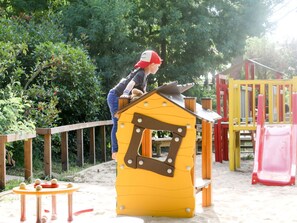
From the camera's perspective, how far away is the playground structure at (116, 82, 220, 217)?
5387 millimetres

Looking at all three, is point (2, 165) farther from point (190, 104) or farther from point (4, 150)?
point (190, 104)

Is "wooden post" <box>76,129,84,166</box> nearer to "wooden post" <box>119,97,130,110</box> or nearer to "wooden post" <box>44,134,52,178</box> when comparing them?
"wooden post" <box>44,134,52,178</box>

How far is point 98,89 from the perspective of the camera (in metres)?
12.2

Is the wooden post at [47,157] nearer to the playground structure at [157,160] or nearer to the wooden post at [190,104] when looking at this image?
the playground structure at [157,160]

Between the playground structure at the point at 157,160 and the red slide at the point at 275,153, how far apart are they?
314 centimetres

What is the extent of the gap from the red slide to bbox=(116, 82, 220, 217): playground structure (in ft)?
10.3

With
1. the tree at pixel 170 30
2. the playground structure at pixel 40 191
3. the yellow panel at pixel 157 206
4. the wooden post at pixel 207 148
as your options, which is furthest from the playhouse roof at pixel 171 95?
the tree at pixel 170 30

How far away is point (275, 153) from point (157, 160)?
4.44 metres

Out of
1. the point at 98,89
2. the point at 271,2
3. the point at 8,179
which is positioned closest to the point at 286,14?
the point at 271,2

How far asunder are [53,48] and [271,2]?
688cm

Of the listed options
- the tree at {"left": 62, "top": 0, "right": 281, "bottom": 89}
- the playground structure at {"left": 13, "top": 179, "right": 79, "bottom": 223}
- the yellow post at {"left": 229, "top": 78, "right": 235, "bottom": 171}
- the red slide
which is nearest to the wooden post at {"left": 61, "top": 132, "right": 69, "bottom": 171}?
the yellow post at {"left": 229, "top": 78, "right": 235, "bottom": 171}

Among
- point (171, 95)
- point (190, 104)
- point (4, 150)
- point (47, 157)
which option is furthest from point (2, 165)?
point (190, 104)

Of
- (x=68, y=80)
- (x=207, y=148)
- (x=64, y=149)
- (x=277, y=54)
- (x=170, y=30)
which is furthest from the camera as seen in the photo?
(x=277, y=54)

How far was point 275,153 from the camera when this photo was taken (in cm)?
936
